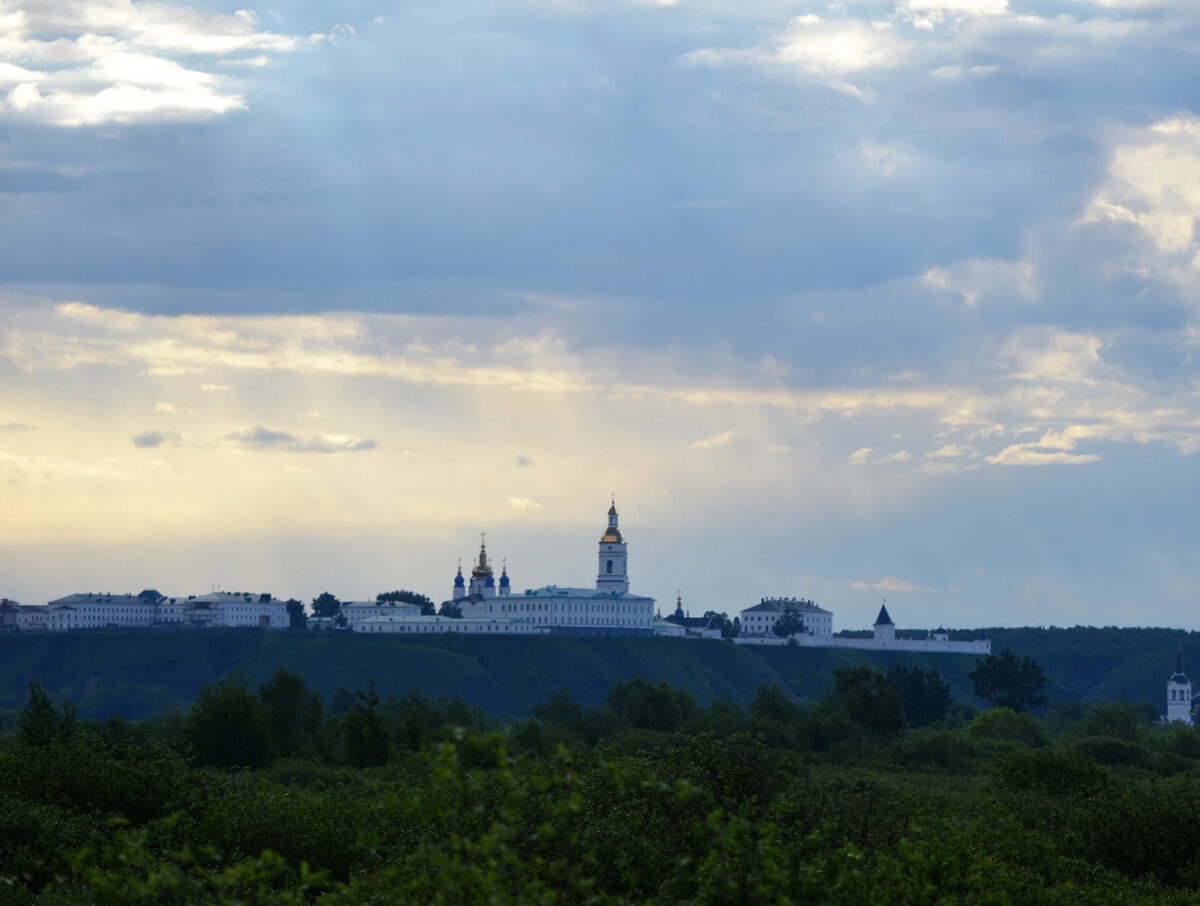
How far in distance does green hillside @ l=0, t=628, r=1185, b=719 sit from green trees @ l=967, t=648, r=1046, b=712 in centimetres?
3734

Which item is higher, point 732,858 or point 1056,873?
point 732,858

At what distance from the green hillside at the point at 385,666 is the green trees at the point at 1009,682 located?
37342mm

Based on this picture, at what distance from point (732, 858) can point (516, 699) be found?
496ft

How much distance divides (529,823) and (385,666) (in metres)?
150

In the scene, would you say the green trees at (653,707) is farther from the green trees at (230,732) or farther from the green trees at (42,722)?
the green trees at (42,722)

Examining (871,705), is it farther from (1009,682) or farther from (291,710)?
(1009,682)

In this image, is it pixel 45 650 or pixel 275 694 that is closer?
pixel 275 694

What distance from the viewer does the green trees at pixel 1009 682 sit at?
145 m

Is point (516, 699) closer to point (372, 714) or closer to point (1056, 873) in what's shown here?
point (372, 714)

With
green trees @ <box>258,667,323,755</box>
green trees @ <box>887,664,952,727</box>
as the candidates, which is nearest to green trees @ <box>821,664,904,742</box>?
green trees @ <box>887,664,952,727</box>

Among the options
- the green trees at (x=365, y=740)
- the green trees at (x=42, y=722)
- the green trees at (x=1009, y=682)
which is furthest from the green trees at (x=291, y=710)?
the green trees at (x=1009, y=682)

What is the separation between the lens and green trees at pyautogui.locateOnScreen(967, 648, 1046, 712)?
145 metres

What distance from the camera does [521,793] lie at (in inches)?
720

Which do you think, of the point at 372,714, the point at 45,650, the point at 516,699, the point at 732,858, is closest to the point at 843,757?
the point at 372,714
